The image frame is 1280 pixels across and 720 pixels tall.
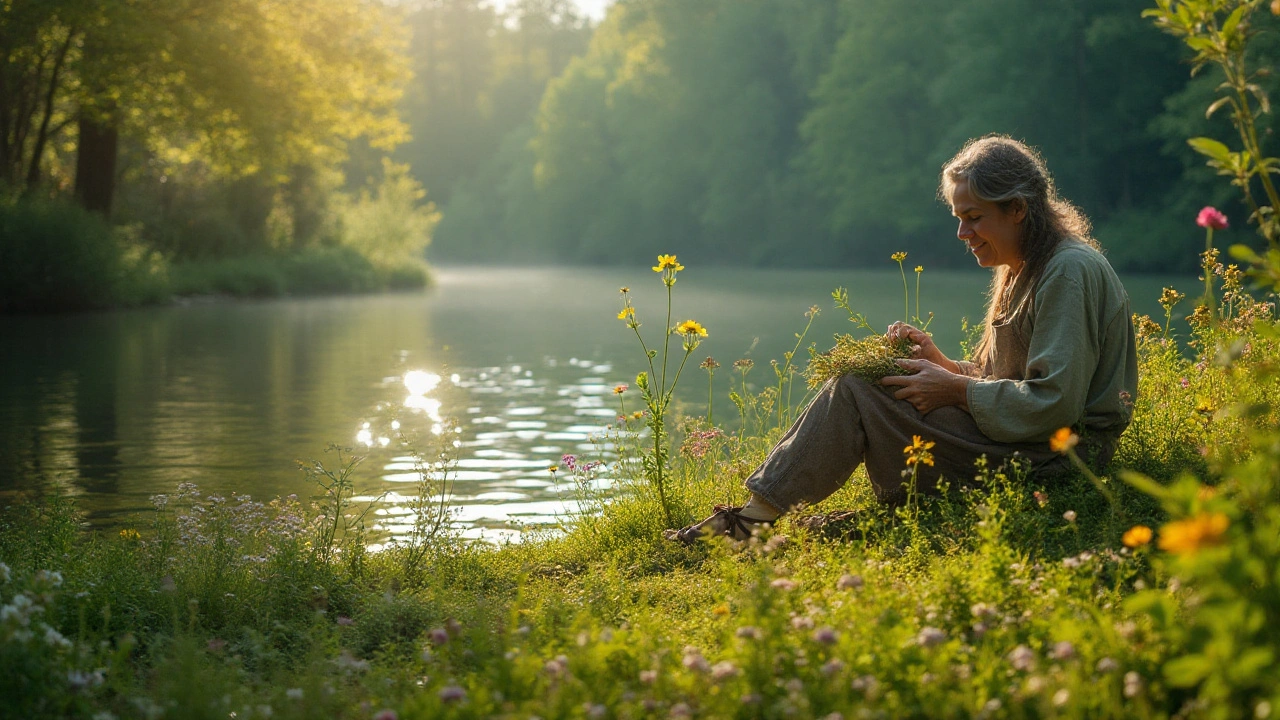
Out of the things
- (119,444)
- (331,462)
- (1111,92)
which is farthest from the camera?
(1111,92)

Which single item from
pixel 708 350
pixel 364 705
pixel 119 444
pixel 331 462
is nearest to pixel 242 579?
pixel 364 705

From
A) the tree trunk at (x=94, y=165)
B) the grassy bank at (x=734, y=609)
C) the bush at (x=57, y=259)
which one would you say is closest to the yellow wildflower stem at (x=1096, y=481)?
the grassy bank at (x=734, y=609)

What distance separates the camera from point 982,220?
177 inches

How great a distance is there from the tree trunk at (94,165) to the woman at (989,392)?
2227 cm

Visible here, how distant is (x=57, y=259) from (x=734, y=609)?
65.0 feet

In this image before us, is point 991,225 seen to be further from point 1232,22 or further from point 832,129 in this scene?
point 832,129

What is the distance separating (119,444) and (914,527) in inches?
274

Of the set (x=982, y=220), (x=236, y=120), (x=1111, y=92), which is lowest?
(x=982, y=220)

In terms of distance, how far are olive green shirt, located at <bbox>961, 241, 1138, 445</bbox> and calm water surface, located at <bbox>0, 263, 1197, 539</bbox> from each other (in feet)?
7.78

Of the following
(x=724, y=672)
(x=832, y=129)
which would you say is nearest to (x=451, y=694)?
(x=724, y=672)

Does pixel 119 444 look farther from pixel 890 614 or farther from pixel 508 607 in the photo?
pixel 890 614

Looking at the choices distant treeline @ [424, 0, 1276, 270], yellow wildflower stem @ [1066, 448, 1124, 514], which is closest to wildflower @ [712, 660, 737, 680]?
yellow wildflower stem @ [1066, 448, 1124, 514]

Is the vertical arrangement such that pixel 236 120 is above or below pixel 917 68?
below

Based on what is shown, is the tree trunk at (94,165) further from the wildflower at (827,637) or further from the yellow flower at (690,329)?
the wildflower at (827,637)
